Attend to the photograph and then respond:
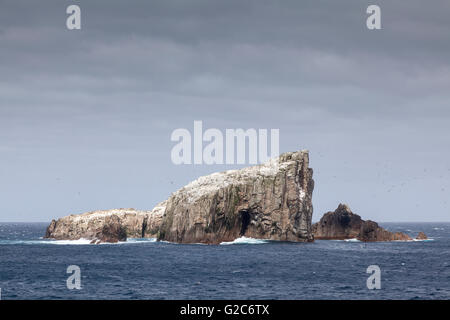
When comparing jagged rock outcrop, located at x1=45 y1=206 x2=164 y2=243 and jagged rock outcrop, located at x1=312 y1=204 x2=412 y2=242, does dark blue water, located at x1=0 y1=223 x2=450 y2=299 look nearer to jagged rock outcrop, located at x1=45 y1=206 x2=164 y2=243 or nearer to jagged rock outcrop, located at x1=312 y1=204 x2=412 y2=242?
jagged rock outcrop, located at x1=312 y1=204 x2=412 y2=242

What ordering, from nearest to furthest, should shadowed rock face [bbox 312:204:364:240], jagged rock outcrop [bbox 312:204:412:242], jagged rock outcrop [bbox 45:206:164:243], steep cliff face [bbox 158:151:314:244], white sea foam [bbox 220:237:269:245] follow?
white sea foam [bbox 220:237:269:245]
steep cliff face [bbox 158:151:314:244]
jagged rock outcrop [bbox 312:204:412:242]
jagged rock outcrop [bbox 45:206:164:243]
shadowed rock face [bbox 312:204:364:240]

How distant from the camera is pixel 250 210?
488ft

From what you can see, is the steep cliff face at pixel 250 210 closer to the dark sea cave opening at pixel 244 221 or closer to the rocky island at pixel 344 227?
the dark sea cave opening at pixel 244 221

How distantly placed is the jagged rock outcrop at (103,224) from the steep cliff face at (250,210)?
27885mm

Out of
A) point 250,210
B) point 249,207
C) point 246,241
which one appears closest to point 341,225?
point 250,210

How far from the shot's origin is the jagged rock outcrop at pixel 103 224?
177750mm

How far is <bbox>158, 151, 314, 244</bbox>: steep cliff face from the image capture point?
148 m

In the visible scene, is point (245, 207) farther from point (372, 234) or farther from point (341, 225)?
point (341, 225)

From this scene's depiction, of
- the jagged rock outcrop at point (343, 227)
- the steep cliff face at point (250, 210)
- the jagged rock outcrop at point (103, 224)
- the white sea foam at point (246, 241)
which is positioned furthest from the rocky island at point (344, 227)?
the jagged rock outcrop at point (103, 224)

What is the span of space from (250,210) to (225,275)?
71043mm

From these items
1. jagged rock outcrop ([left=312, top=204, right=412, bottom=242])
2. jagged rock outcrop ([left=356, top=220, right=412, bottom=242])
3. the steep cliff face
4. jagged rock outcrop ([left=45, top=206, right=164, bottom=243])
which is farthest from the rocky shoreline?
jagged rock outcrop ([left=312, top=204, right=412, bottom=242])

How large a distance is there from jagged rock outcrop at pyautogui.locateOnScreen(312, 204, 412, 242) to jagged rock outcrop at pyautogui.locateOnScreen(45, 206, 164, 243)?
2284 inches

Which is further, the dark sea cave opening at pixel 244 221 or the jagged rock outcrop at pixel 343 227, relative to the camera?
the jagged rock outcrop at pixel 343 227

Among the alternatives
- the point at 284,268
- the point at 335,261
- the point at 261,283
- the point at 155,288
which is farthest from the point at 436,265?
the point at 155,288
